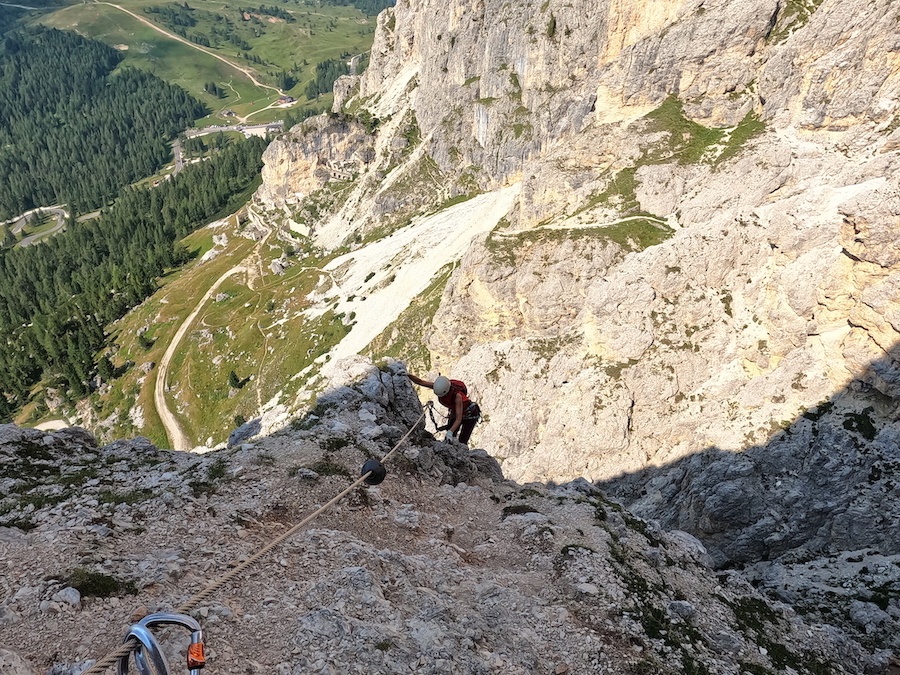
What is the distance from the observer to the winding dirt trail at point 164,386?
94.4 m

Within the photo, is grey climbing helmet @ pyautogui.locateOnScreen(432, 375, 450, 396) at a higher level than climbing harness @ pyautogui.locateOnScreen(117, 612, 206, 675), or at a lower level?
lower

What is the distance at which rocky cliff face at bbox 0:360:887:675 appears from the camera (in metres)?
11.0

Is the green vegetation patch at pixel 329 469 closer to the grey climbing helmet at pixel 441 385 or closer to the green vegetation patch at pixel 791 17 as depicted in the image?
the grey climbing helmet at pixel 441 385

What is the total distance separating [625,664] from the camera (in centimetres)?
1306

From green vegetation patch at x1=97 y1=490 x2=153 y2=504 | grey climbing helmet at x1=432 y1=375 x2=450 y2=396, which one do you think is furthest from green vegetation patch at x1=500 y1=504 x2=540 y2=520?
green vegetation patch at x1=97 y1=490 x2=153 y2=504

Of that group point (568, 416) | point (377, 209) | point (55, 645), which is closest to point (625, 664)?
point (55, 645)

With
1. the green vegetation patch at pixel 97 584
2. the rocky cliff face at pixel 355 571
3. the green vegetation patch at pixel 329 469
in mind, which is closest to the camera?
the rocky cliff face at pixel 355 571

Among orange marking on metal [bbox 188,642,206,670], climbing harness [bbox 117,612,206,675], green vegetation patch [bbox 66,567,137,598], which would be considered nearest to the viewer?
climbing harness [bbox 117,612,206,675]

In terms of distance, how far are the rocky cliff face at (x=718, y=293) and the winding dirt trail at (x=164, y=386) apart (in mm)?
55964

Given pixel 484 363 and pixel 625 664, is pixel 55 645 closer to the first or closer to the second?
pixel 625 664

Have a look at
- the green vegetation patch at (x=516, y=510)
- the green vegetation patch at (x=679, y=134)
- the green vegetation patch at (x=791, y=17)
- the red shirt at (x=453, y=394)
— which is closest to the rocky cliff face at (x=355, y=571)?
the green vegetation patch at (x=516, y=510)

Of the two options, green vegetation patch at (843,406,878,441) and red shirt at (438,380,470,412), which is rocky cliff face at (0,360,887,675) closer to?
red shirt at (438,380,470,412)

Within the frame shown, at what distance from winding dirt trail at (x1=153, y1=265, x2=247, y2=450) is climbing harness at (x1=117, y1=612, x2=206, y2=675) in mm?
97297

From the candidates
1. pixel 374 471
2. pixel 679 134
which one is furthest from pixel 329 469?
pixel 679 134
